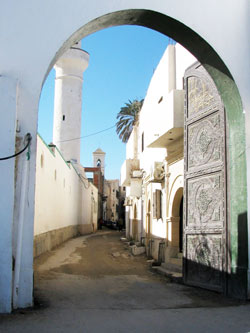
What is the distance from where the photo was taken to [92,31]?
583cm

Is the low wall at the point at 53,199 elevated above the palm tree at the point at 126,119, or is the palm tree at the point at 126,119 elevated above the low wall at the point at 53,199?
the palm tree at the point at 126,119

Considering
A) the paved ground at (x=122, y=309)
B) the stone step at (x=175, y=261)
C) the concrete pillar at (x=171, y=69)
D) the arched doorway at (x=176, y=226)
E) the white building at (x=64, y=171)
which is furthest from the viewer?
the white building at (x=64, y=171)

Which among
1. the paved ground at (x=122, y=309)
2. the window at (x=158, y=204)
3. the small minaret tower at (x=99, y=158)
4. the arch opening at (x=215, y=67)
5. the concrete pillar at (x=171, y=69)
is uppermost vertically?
the small minaret tower at (x=99, y=158)

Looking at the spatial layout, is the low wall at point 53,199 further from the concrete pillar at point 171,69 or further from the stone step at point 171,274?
the concrete pillar at point 171,69

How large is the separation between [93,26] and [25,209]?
112 inches

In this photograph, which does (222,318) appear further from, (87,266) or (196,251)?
(87,266)

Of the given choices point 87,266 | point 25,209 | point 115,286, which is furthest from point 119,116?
point 25,209

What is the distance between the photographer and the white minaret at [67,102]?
1027 inches

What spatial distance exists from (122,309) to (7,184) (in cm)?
221

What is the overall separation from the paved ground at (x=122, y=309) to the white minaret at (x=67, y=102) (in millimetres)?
18240

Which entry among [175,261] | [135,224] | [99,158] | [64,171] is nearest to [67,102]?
[64,171]

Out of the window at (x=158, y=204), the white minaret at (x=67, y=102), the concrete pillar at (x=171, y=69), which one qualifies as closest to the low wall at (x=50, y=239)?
the window at (x=158, y=204)

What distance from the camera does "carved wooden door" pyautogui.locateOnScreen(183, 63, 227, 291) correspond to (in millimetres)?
6340

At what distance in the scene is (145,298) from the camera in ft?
20.1
